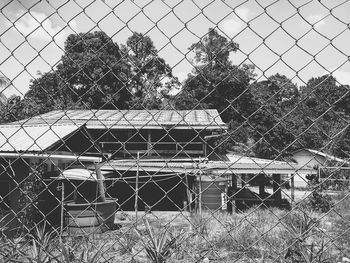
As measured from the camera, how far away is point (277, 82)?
5.01 feet

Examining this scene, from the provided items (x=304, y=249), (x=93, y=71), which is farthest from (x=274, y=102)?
(x=93, y=71)

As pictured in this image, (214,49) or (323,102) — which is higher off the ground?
(214,49)

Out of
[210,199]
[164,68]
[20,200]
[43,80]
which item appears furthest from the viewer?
[210,199]

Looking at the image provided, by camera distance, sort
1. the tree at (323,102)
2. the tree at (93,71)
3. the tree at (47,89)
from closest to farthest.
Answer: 1. the tree at (323,102)
2. the tree at (93,71)
3. the tree at (47,89)

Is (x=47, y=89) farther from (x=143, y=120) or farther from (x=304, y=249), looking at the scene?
(x=143, y=120)

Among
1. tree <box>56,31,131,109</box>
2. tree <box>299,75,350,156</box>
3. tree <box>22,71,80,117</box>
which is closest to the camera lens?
tree <box>299,75,350,156</box>

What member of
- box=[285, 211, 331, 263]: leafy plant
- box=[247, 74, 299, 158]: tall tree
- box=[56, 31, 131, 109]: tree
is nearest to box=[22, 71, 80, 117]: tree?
box=[56, 31, 131, 109]: tree

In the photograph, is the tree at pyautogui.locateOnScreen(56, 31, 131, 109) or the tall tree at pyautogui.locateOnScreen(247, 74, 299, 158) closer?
the tall tree at pyautogui.locateOnScreen(247, 74, 299, 158)

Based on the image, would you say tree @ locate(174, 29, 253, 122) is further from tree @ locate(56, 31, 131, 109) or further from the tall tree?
tree @ locate(56, 31, 131, 109)

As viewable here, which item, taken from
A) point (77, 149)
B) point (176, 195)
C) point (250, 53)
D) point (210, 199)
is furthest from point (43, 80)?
point (176, 195)

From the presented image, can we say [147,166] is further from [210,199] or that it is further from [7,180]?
[7,180]

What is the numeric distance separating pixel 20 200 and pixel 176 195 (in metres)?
11.7

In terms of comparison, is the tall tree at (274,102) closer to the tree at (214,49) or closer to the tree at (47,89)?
the tree at (214,49)

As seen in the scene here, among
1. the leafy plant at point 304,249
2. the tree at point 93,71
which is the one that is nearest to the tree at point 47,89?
the tree at point 93,71
